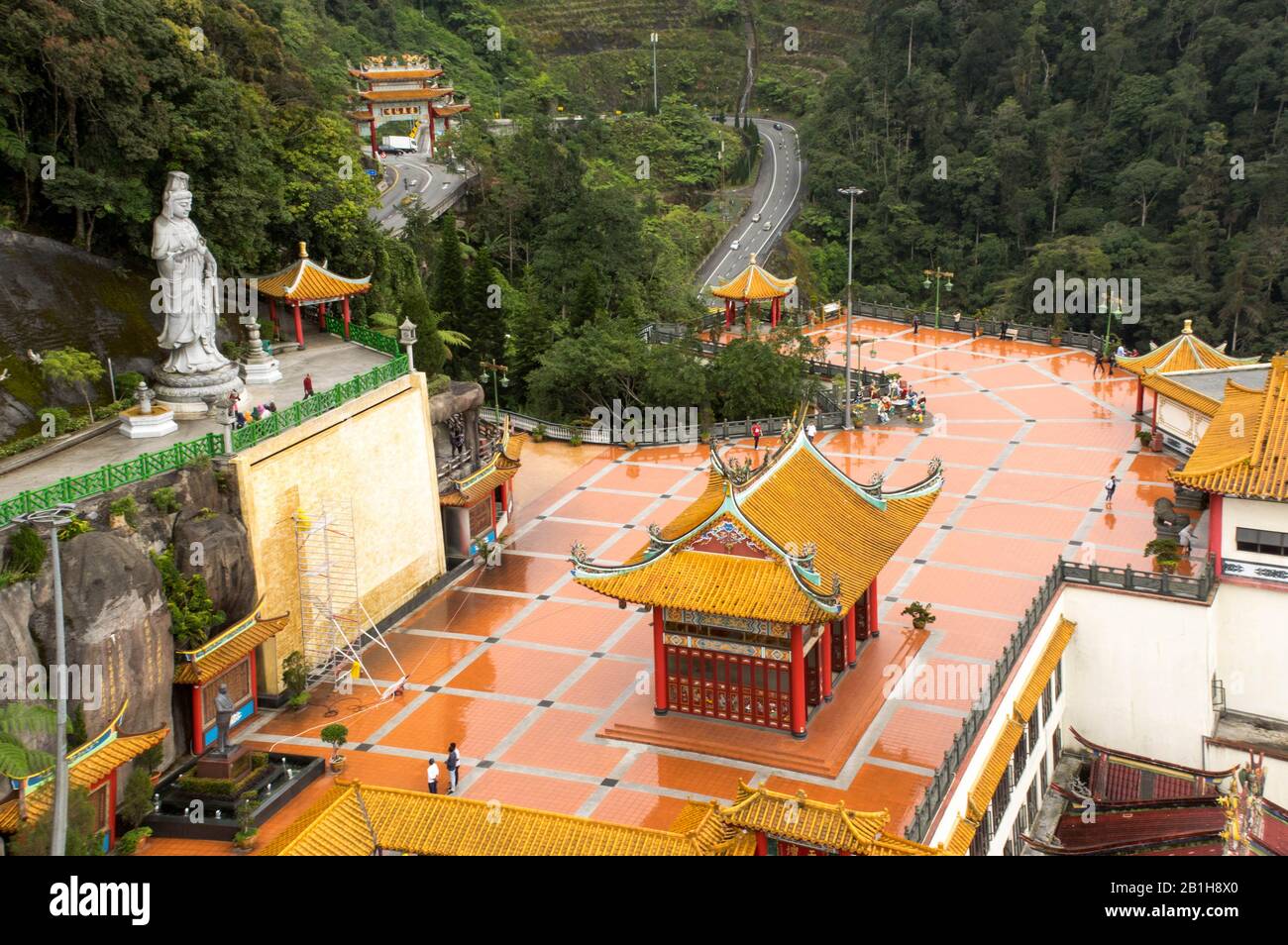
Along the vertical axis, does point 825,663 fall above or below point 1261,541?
below

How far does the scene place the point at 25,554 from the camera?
21.5 meters

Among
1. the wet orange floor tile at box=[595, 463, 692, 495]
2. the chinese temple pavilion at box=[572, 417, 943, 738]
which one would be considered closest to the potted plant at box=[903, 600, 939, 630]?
the chinese temple pavilion at box=[572, 417, 943, 738]

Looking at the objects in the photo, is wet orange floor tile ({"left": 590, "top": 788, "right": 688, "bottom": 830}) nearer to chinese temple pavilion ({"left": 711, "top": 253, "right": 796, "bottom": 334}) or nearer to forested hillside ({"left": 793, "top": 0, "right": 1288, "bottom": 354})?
chinese temple pavilion ({"left": 711, "top": 253, "right": 796, "bottom": 334})

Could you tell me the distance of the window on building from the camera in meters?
29.0

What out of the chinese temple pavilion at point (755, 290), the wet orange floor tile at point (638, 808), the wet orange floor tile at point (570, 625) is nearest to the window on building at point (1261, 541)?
the wet orange floor tile at point (570, 625)

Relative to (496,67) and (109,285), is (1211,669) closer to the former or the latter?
(109,285)

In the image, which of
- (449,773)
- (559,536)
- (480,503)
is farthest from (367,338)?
(449,773)

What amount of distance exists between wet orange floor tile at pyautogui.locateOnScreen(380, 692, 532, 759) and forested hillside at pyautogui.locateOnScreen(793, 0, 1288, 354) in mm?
44733

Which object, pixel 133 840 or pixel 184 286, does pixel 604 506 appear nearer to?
pixel 184 286

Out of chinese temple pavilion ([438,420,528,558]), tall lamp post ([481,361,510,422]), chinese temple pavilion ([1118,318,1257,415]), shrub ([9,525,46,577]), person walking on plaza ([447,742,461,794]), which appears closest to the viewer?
shrub ([9,525,46,577])

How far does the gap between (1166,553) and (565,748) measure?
46.1ft

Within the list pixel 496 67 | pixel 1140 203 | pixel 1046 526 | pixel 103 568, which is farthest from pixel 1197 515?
pixel 496 67

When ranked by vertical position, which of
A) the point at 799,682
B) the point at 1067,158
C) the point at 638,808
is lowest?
the point at 638,808

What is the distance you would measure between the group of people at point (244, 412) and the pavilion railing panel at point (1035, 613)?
1402 cm
